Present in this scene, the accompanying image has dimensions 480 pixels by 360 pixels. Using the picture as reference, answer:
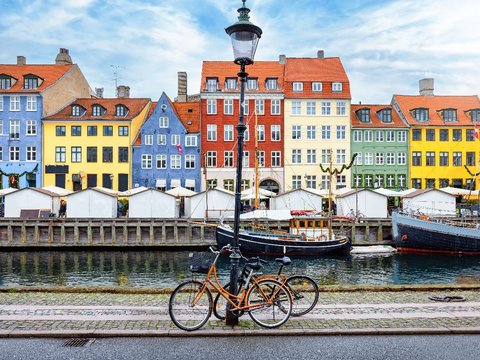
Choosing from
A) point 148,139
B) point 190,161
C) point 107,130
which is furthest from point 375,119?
point 107,130

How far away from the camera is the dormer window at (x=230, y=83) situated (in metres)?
56.4

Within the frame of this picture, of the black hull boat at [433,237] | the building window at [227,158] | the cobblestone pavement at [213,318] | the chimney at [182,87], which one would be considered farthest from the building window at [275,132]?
the cobblestone pavement at [213,318]

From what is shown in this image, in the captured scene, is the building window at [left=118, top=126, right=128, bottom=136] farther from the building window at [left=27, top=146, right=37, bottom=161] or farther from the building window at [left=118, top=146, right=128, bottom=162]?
the building window at [left=27, top=146, right=37, bottom=161]

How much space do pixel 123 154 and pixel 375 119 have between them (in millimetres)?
28353

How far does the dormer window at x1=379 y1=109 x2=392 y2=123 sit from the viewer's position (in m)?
57.8

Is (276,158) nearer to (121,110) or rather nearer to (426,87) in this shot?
(121,110)

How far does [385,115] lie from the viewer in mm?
58062

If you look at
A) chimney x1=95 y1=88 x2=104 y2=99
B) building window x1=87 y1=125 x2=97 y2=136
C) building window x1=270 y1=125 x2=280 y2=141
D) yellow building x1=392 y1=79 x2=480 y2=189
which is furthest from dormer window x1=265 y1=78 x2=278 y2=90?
chimney x1=95 y1=88 x2=104 y2=99

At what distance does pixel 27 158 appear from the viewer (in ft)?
180

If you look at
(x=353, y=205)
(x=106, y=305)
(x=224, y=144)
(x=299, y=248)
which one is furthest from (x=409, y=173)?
(x=106, y=305)

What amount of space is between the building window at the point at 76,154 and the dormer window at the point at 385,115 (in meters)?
33.5

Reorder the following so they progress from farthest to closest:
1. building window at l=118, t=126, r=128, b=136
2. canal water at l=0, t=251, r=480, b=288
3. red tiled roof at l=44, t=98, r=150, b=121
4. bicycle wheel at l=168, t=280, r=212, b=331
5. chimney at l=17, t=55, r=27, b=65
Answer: chimney at l=17, t=55, r=27, b=65
building window at l=118, t=126, r=128, b=136
red tiled roof at l=44, t=98, r=150, b=121
canal water at l=0, t=251, r=480, b=288
bicycle wheel at l=168, t=280, r=212, b=331

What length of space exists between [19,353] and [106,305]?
3.36 meters

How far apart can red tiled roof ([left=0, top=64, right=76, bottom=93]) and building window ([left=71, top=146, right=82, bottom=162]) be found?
7.33m
